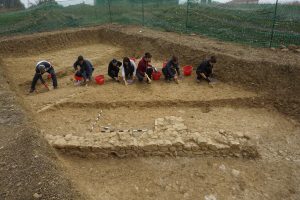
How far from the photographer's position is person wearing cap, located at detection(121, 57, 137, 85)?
9530mm

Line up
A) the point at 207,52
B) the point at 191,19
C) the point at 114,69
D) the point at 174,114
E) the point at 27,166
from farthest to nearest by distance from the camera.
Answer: the point at 191,19 < the point at 207,52 < the point at 114,69 < the point at 174,114 < the point at 27,166

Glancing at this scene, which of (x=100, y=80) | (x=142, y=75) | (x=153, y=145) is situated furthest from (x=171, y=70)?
(x=153, y=145)

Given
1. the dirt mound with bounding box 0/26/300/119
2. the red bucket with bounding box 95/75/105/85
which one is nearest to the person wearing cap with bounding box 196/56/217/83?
the dirt mound with bounding box 0/26/300/119

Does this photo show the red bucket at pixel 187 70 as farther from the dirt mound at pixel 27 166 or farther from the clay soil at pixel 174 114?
the dirt mound at pixel 27 166

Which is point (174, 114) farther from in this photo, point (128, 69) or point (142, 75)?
point (128, 69)

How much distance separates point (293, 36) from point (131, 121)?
277 inches

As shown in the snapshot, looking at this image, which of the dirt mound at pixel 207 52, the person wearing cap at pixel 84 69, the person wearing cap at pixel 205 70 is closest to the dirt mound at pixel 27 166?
the person wearing cap at pixel 84 69

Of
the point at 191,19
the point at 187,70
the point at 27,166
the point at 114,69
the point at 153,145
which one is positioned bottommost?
the point at 153,145

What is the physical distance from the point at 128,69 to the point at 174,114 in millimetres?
2488

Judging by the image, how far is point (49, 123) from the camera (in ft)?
25.4

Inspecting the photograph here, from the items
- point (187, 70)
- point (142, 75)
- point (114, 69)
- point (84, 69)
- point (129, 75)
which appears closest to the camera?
point (142, 75)

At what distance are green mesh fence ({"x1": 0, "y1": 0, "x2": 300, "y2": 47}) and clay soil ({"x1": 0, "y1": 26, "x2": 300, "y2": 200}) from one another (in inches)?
50.3

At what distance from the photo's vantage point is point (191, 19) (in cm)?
1630

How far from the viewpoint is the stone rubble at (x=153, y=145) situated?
638 centimetres
